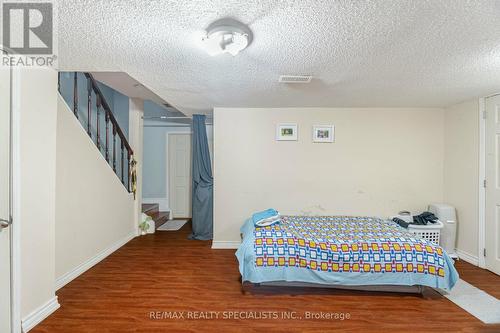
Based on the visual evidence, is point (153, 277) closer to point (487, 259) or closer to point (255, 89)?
point (255, 89)

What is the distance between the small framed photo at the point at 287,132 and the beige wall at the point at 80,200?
8.58 feet

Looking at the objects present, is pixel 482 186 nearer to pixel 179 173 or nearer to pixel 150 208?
pixel 179 173

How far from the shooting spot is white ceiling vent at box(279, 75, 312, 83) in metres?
2.58

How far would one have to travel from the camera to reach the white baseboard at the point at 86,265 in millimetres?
2720

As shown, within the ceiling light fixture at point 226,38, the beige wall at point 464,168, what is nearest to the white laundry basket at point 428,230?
the beige wall at point 464,168

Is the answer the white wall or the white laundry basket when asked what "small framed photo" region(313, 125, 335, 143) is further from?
the white wall

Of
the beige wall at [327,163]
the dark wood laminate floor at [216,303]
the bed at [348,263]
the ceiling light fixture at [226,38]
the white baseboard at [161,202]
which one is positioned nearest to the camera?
the ceiling light fixture at [226,38]

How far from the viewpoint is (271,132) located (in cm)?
408

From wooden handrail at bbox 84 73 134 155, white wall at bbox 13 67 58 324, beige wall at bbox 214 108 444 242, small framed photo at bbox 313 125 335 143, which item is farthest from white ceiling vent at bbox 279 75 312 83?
wooden handrail at bbox 84 73 134 155

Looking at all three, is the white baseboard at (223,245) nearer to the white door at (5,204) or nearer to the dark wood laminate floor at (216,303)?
the dark wood laminate floor at (216,303)

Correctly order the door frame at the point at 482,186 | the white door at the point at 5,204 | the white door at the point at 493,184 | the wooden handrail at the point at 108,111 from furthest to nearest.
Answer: the wooden handrail at the point at 108,111 < the door frame at the point at 482,186 < the white door at the point at 493,184 < the white door at the point at 5,204

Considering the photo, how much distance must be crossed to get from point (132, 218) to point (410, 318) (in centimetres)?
421

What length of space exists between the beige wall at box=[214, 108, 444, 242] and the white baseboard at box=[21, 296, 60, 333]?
217cm

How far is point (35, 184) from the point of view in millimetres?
2061
